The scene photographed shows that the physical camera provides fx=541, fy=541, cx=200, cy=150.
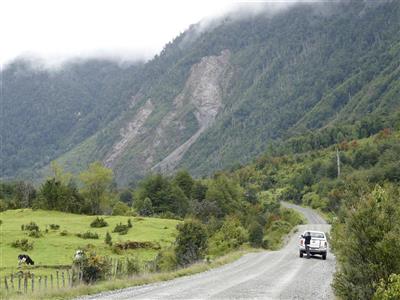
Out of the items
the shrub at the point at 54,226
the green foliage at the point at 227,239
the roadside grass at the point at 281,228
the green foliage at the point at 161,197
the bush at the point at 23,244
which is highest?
the green foliage at the point at 161,197

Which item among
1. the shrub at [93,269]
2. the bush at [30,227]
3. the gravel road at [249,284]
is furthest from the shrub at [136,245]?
the shrub at [93,269]

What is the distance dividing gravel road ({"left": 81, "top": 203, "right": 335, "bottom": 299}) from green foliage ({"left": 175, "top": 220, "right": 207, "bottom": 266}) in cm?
566

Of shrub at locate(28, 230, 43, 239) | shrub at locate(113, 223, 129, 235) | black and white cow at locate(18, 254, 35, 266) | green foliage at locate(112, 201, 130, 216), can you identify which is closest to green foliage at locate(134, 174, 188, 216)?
green foliage at locate(112, 201, 130, 216)

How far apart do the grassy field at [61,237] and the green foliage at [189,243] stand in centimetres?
747

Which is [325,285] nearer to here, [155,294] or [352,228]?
[155,294]

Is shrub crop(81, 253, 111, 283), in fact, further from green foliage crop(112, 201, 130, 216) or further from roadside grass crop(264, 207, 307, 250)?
green foliage crop(112, 201, 130, 216)

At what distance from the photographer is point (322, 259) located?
2007 inches

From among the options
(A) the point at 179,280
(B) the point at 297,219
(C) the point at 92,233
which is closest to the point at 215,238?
(C) the point at 92,233

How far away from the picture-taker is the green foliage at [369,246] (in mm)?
15758

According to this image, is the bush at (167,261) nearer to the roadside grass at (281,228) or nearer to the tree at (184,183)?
the roadside grass at (281,228)

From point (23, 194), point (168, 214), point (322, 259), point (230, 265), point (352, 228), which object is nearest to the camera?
point (352, 228)

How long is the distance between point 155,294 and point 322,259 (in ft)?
96.3

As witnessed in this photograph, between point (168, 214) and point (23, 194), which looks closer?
point (168, 214)

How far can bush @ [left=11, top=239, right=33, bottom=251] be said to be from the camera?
5888cm
